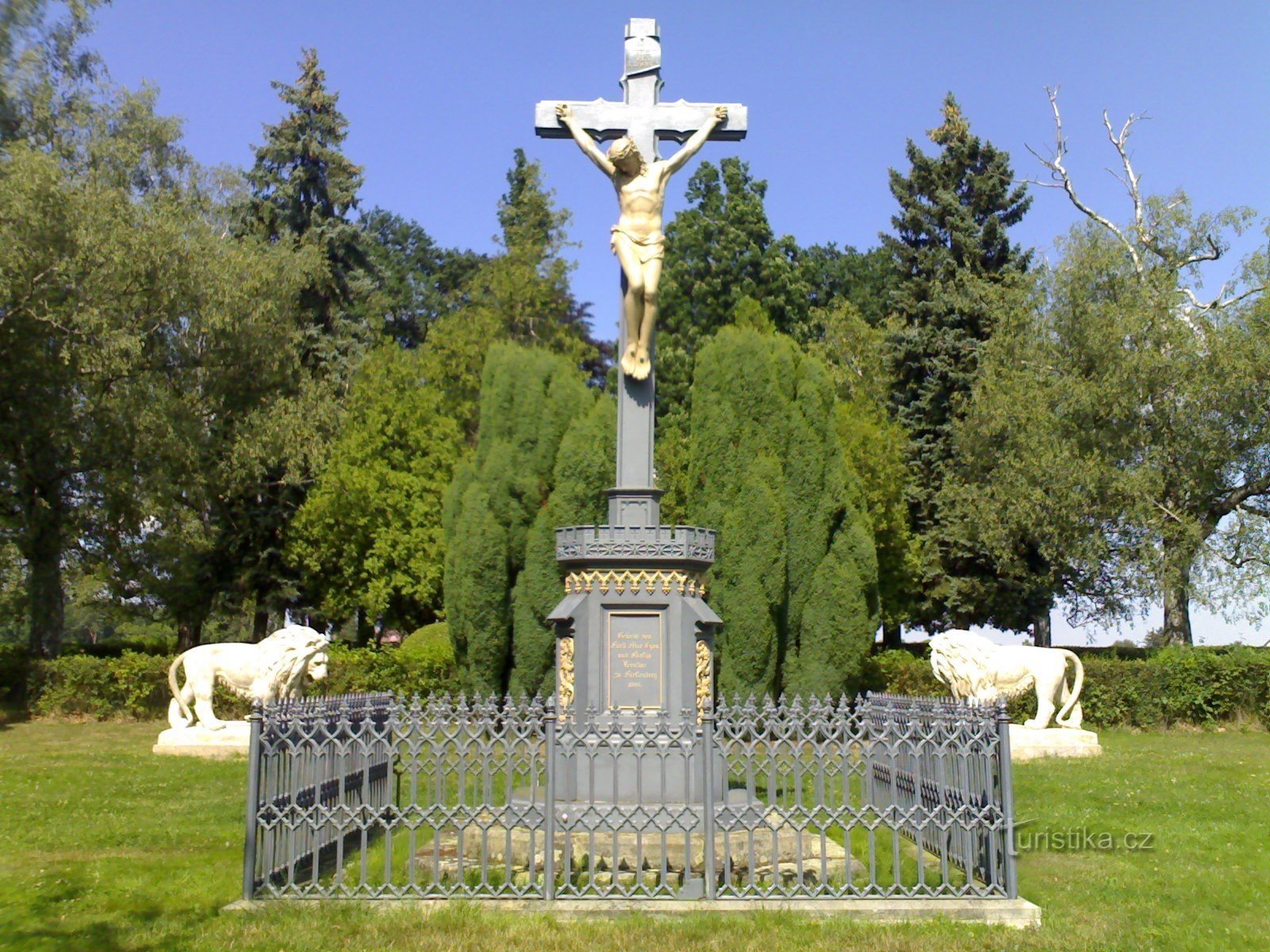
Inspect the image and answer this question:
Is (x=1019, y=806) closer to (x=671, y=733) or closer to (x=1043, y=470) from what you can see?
(x=671, y=733)

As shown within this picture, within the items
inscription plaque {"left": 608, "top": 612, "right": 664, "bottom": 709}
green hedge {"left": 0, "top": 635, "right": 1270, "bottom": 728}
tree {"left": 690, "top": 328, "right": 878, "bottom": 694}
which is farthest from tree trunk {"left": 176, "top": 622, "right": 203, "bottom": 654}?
inscription plaque {"left": 608, "top": 612, "right": 664, "bottom": 709}

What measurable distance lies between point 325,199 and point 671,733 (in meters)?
28.9

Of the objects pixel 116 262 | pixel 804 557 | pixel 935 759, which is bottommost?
pixel 935 759

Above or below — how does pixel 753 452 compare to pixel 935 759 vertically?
above

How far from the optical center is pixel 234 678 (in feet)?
49.8

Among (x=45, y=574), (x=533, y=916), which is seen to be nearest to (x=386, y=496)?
(x=45, y=574)

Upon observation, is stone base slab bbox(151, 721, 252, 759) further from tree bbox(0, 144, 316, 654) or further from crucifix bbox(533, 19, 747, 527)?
tree bbox(0, 144, 316, 654)

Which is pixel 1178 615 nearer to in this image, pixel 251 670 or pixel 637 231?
pixel 637 231

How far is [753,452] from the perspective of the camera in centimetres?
1886

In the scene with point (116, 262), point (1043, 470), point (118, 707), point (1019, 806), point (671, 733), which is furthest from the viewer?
point (1043, 470)

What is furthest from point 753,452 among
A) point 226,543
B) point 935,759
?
point 226,543

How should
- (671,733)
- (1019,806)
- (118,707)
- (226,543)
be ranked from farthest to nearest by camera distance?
(226,543), (118,707), (1019,806), (671,733)

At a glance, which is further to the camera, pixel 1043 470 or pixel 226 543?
pixel 226 543

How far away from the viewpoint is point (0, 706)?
20.6 metres
